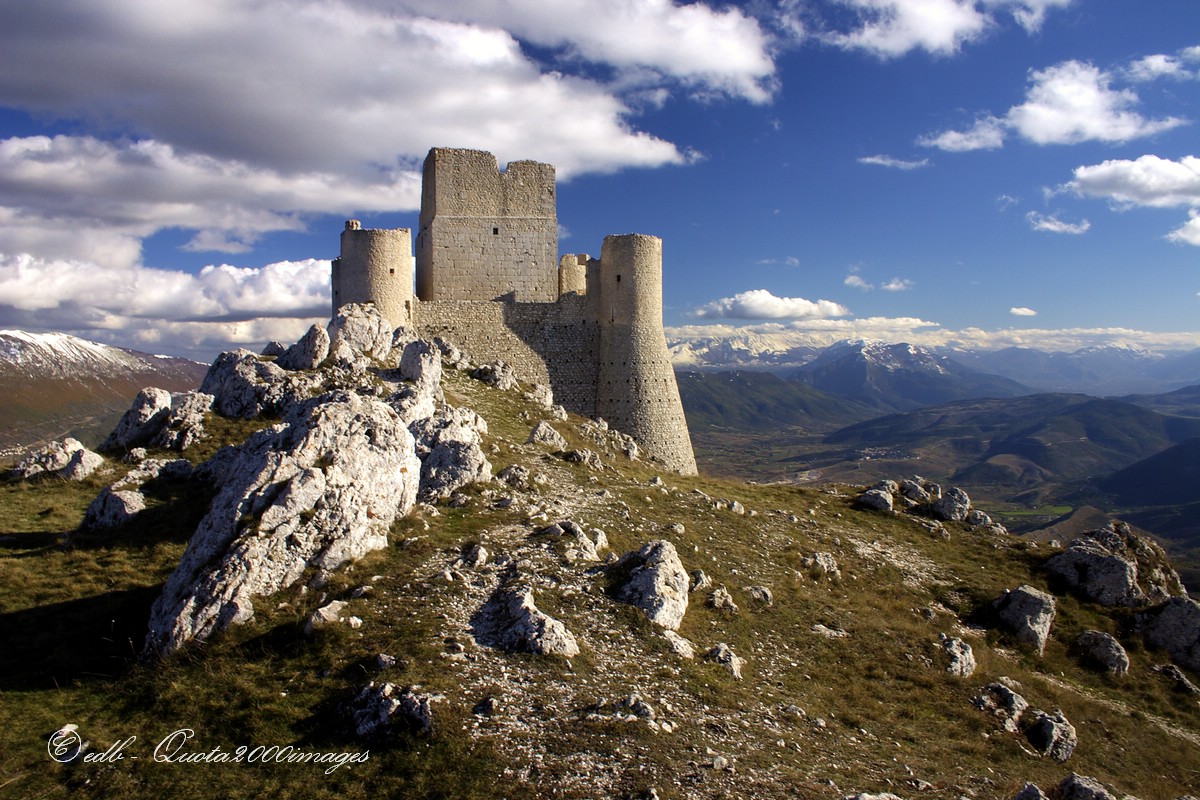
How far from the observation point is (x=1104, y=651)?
22922 millimetres

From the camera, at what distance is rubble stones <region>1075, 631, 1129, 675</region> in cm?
2252

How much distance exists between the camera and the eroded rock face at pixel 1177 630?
2420 centimetres

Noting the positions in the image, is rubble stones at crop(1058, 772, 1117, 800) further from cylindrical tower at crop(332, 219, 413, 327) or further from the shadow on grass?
cylindrical tower at crop(332, 219, 413, 327)

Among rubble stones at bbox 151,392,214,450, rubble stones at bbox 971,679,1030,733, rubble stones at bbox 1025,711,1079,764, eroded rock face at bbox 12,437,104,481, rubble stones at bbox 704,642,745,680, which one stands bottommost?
rubble stones at bbox 1025,711,1079,764

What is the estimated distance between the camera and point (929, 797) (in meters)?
12.1

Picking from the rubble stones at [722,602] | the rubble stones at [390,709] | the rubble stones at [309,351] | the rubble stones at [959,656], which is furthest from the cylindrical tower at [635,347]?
the rubble stones at [390,709]

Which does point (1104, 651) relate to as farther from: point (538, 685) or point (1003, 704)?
point (538, 685)

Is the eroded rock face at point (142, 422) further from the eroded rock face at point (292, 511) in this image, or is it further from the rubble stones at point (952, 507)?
the rubble stones at point (952, 507)

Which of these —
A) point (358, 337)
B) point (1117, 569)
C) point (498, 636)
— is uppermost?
point (358, 337)

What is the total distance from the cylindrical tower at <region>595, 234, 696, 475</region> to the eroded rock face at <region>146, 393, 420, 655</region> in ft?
85.2

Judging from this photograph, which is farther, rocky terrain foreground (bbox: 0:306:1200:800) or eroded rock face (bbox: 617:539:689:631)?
eroded rock face (bbox: 617:539:689:631)

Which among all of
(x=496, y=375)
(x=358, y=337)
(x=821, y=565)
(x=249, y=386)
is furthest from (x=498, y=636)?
(x=496, y=375)

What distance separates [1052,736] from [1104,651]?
8958 millimetres

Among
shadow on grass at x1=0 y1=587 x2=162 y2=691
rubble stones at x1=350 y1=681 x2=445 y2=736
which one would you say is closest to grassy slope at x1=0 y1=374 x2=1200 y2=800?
shadow on grass at x1=0 y1=587 x2=162 y2=691
